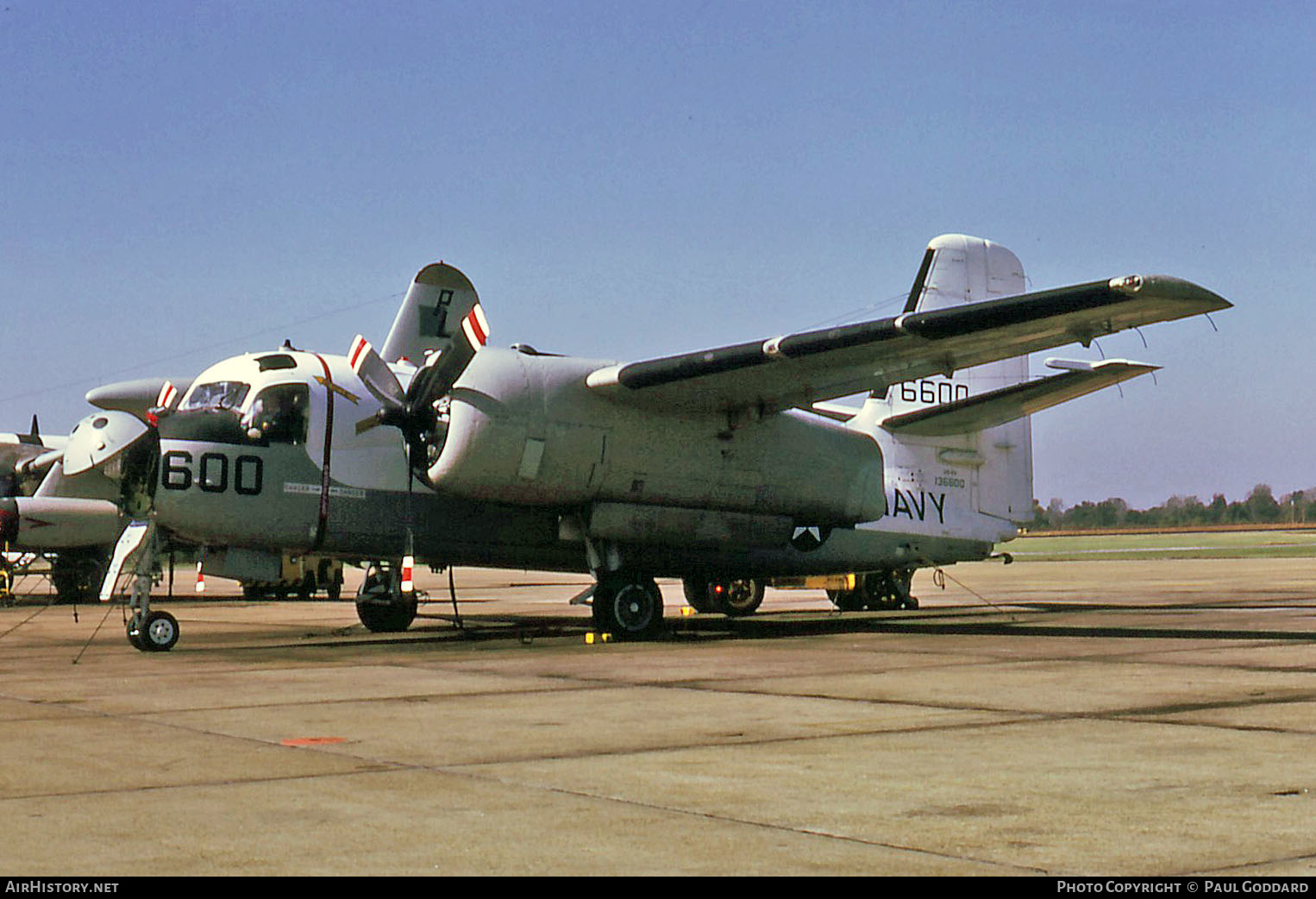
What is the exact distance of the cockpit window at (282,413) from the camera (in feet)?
60.1

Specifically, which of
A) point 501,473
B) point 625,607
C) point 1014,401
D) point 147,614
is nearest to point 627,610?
point 625,607

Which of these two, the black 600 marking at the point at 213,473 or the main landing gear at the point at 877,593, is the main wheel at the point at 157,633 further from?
the main landing gear at the point at 877,593

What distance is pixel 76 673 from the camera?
14.4 meters

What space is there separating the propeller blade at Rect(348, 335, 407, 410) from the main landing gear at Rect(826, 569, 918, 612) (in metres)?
11.8

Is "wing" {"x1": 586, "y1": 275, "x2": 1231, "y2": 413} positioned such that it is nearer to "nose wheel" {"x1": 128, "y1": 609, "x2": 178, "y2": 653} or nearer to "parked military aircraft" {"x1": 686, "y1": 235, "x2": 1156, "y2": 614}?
"parked military aircraft" {"x1": 686, "y1": 235, "x2": 1156, "y2": 614}

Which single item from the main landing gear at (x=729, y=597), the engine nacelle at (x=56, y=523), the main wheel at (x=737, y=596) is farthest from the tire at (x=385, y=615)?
the engine nacelle at (x=56, y=523)

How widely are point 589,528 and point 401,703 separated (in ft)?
25.1

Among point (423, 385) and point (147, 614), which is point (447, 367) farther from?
point (147, 614)

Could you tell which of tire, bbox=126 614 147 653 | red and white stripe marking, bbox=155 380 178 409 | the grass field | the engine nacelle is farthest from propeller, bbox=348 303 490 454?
the grass field

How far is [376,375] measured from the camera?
60.3 feet

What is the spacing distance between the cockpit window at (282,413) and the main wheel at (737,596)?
1038cm

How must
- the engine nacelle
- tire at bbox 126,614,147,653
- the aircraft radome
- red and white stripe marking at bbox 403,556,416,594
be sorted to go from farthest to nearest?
the engine nacelle, red and white stripe marking at bbox 403,556,416,594, the aircraft radome, tire at bbox 126,614,147,653

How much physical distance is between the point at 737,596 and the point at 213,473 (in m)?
12.1

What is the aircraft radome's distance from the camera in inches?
689
